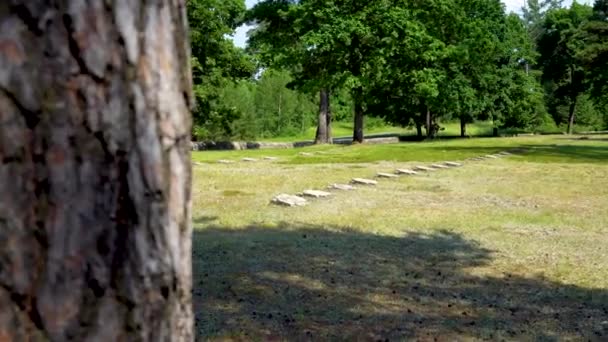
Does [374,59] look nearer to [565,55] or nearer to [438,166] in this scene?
[438,166]

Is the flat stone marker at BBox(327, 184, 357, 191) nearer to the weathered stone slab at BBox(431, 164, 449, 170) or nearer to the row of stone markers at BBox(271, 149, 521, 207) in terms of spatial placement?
the row of stone markers at BBox(271, 149, 521, 207)

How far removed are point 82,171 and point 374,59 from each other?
26.8m

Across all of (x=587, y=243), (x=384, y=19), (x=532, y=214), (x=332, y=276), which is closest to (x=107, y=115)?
(x=332, y=276)

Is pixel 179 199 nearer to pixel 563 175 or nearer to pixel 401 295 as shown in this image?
pixel 401 295

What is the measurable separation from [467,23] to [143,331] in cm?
Result: 3616

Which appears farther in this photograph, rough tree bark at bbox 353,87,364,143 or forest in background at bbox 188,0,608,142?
rough tree bark at bbox 353,87,364,143

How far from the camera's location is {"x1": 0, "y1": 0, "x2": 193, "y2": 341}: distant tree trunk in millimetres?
1165

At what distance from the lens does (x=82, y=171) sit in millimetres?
1193

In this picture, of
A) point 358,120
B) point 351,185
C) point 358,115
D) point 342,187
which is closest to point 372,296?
point 342,187

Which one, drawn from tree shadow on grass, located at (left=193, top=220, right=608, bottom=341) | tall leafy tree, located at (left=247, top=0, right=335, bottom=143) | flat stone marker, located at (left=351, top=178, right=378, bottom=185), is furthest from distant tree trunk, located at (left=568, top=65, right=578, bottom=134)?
tree shadow on grass, located at (left=193, top=220, right=608, bottom=341)

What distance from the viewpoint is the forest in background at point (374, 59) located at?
88.9 ft

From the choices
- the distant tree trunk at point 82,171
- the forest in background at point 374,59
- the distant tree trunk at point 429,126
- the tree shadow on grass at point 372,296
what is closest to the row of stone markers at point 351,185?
the tree shadow on grass at point 372,296

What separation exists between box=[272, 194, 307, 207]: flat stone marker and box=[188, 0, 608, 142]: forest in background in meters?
15.5

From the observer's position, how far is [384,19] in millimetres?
27078
